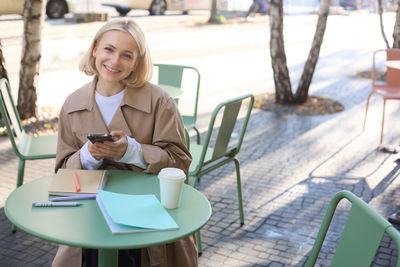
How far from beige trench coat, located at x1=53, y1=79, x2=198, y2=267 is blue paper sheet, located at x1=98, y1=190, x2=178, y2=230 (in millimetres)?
370

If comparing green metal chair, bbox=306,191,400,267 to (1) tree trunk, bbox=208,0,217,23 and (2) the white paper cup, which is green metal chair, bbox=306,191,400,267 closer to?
(2) the white paper cup

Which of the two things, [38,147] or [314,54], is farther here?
[314,54]

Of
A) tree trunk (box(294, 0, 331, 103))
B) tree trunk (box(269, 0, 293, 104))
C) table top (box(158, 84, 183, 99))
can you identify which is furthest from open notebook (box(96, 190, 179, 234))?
tree trunk (box(294, 0, 331, 103))

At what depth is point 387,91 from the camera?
7137 mm

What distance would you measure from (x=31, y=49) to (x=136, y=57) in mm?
4550

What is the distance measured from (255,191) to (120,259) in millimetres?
2774

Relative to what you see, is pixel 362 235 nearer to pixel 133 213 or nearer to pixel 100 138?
pixel 133 213

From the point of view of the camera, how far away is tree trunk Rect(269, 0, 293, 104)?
337 inches

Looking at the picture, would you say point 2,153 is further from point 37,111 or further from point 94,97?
point 94,97

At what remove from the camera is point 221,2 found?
92.2 feet

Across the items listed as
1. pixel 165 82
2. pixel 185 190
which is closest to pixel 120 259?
pixel 185 190

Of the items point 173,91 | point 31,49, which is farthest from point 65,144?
point 31,49

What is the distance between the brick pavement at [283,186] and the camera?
4.07m

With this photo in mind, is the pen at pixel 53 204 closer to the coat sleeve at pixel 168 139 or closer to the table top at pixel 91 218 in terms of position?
the table top at pixel 91 218
